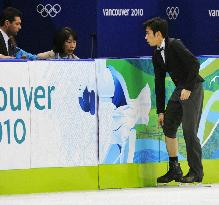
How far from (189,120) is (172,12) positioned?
18.3 ft

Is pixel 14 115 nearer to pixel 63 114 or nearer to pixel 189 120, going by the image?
pixel 63 114

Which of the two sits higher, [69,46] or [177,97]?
[69,46]

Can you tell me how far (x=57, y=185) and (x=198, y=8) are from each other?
661cm

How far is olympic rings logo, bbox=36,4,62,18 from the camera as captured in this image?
575 inches

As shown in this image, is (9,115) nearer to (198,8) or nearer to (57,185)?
(57,185)

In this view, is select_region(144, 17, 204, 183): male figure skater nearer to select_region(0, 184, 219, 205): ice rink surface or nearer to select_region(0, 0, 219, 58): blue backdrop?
select_region(0, 184, 219, 205): ice rink surface

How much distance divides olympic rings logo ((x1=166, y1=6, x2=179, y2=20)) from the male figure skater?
5.23 meters

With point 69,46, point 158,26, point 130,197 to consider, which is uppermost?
point 158,26

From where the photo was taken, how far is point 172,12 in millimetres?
15781

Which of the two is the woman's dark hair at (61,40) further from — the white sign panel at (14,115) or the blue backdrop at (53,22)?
the blue backdrop at (53,22)

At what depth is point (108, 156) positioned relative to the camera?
34.3ft

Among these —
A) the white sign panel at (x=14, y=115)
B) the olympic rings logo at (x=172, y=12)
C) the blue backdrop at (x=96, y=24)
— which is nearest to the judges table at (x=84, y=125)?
the white sign panel at (x=14, y=115)

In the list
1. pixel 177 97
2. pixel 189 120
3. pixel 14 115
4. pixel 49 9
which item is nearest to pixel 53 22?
pixel 49 9

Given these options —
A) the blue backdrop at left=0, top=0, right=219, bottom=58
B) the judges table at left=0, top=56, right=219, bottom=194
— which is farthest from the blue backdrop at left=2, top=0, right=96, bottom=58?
the judges table at left=0, top=56, right=219, bottom=194
